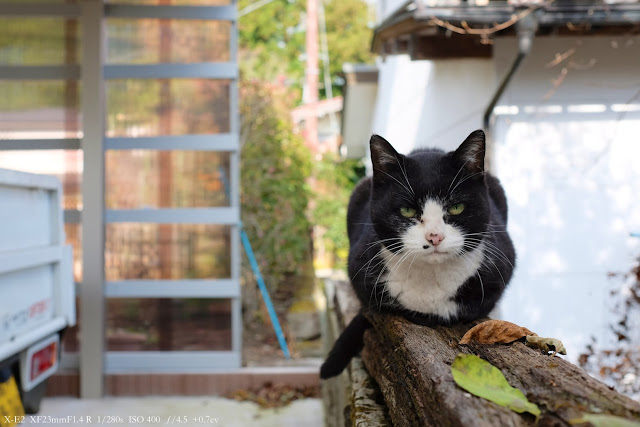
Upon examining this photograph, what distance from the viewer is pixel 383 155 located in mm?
1521

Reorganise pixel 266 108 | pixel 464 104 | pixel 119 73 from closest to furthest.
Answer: pixel 464 104
pixel 119 73
pixel 266 108

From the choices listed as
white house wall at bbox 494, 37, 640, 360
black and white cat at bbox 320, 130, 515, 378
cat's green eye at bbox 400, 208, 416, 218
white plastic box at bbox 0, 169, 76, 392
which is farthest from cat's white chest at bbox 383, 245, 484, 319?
white house wall at bbox 494, 37, 640, 360

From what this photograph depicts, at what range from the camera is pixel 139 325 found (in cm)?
407

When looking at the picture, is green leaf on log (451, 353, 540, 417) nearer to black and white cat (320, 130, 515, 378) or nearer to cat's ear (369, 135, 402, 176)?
black and white cat (320, 130, 515, 378)

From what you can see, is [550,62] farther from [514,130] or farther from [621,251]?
[621,251]

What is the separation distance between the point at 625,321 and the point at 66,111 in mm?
3501

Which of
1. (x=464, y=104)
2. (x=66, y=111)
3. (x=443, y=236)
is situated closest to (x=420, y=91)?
(x=464, y=104)

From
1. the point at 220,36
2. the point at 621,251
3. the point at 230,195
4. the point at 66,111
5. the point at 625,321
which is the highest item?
the point at 220,36

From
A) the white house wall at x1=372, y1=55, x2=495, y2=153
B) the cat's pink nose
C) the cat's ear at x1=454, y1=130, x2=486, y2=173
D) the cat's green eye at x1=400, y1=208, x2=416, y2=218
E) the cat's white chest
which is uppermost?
the white house wall at x1=372, y1=55, x2=495, y2=153

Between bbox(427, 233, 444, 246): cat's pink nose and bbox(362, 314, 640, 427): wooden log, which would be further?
bbox(427, 233, 444, 246): cat's pink nose

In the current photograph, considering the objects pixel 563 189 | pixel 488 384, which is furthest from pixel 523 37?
pixel 488 384

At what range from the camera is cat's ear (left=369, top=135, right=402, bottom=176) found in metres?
1.49

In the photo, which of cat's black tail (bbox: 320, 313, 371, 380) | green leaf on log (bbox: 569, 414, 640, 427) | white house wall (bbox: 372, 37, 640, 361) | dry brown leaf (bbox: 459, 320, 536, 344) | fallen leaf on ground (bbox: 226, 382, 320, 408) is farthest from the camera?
fallen leaf on ground (bbox: 226, 382, 320, 408)

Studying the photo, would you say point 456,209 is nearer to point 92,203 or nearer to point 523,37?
point 523,37
